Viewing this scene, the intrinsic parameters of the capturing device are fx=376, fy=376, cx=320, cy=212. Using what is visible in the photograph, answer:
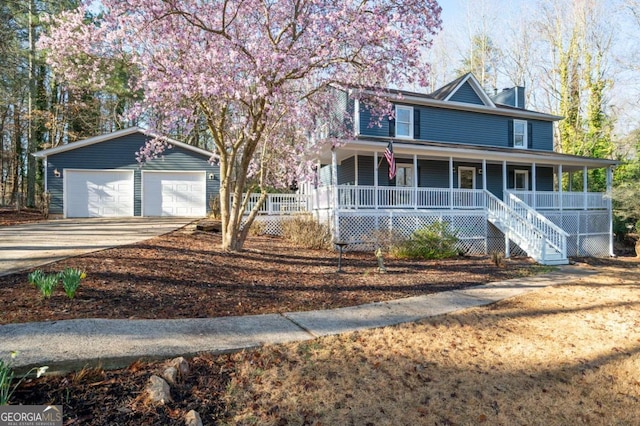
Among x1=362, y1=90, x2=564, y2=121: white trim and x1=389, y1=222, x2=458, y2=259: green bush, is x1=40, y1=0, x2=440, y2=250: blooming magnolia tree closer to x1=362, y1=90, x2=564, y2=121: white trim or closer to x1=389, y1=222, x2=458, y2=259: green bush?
x1=389, y1=222, x2=458, y2=259: green bush

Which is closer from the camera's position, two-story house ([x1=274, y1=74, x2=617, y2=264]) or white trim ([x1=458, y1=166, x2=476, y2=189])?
two-story house ([x1=274, y1=74, x2=617, y2=264])

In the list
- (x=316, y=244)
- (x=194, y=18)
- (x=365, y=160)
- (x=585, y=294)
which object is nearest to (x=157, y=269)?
(x=194, y=18)

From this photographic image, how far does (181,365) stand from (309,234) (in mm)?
8625

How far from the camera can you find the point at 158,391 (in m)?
2.80

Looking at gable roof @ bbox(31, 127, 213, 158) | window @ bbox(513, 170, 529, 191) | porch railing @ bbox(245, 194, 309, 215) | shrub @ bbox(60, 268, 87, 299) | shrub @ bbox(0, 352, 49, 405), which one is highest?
gable roof @ bbox(31, 127, 213, 158)

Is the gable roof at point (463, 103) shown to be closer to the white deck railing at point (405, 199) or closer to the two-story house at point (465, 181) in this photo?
the two-story house at point (465, 181)

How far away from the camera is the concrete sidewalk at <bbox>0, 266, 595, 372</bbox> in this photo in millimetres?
3104

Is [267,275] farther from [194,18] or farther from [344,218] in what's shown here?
[344,218]

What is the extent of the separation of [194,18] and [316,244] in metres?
6.88

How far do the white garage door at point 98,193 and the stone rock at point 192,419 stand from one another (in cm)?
1792

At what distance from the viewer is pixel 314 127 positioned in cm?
1138

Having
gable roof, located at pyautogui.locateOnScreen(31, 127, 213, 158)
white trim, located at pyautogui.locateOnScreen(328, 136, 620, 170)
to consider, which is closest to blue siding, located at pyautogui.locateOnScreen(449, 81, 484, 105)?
white trim, located at pyautogui.locateOnScreen(328, 136, 620, 170)

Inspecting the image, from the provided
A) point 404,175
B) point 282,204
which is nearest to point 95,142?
point 282,204

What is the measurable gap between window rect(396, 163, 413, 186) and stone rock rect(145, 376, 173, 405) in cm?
1517
